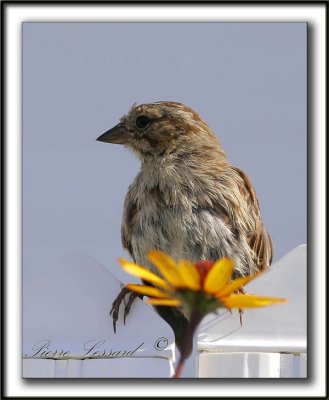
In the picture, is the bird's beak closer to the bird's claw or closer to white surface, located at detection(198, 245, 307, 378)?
the bird's claw

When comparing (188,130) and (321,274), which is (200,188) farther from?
(321,274)

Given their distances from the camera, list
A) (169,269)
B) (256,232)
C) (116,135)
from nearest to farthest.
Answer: (169,269)
(256,232)
(116,135)

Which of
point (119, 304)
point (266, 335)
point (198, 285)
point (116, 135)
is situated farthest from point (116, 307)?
point (116, 135)

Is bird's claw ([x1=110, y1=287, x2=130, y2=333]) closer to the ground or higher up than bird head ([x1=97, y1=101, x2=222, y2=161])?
closer to the ground

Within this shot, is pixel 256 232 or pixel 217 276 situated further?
pixel 256 232

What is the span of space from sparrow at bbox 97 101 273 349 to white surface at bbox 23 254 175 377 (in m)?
1.03

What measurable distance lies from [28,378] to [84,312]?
0.25 meters

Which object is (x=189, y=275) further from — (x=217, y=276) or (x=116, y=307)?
(x=116, y=307)

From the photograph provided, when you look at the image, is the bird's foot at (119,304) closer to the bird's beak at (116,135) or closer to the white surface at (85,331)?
the white surface at (85,331)

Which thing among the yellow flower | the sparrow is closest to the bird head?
the sparrow

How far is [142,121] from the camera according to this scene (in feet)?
13.5

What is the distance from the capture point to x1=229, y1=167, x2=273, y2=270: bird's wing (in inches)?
143

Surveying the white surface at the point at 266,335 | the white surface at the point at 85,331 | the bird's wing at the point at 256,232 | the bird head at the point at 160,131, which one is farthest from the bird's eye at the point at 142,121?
the white surface at the point at 266,335

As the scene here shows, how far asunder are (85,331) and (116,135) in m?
2.12
